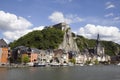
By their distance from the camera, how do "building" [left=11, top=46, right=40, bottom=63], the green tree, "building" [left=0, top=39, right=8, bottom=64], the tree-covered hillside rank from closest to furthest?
"building" [left=0, top=39, right=8, bottom=64] < the green tree < "building" [left=11, top=46, right=40, bottom=63] < the tree-covered hillside

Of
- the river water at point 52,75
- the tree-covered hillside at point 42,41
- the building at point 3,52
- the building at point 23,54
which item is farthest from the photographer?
the tree-covered hillside at point 42,41

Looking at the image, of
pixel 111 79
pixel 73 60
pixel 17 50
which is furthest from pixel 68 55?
pixel 111 79

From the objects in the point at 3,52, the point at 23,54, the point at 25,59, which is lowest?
the point at 25,59

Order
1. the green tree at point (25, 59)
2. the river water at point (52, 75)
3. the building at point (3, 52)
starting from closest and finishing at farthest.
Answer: the river water at point (52, 75) → the building at point (3, 52) → the green tree at point (25, 59)

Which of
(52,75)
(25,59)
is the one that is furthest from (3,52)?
(52,75)

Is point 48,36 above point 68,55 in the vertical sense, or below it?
above

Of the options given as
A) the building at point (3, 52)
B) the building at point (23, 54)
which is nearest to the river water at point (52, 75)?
the building at point (3, 52)

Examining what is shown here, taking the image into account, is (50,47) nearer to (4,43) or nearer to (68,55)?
(68,55)

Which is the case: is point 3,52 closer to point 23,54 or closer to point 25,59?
point 25,59

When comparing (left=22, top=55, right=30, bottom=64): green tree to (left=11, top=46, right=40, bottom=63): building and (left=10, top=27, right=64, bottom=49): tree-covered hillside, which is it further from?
(left=10, top=27, right=64, bottom=49): tree-covered hillside

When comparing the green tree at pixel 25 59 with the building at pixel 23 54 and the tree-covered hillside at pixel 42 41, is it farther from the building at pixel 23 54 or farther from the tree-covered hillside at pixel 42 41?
the tree-covered hillside at pixel 42 41

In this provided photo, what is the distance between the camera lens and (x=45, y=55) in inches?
5630

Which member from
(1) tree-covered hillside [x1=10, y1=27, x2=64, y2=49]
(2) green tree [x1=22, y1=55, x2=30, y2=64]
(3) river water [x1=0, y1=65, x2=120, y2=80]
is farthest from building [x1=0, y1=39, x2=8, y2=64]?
(1) tree-covered hillside [x1=10, y1=27, x2=64, y2=49]

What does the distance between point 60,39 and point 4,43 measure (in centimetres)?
8755
